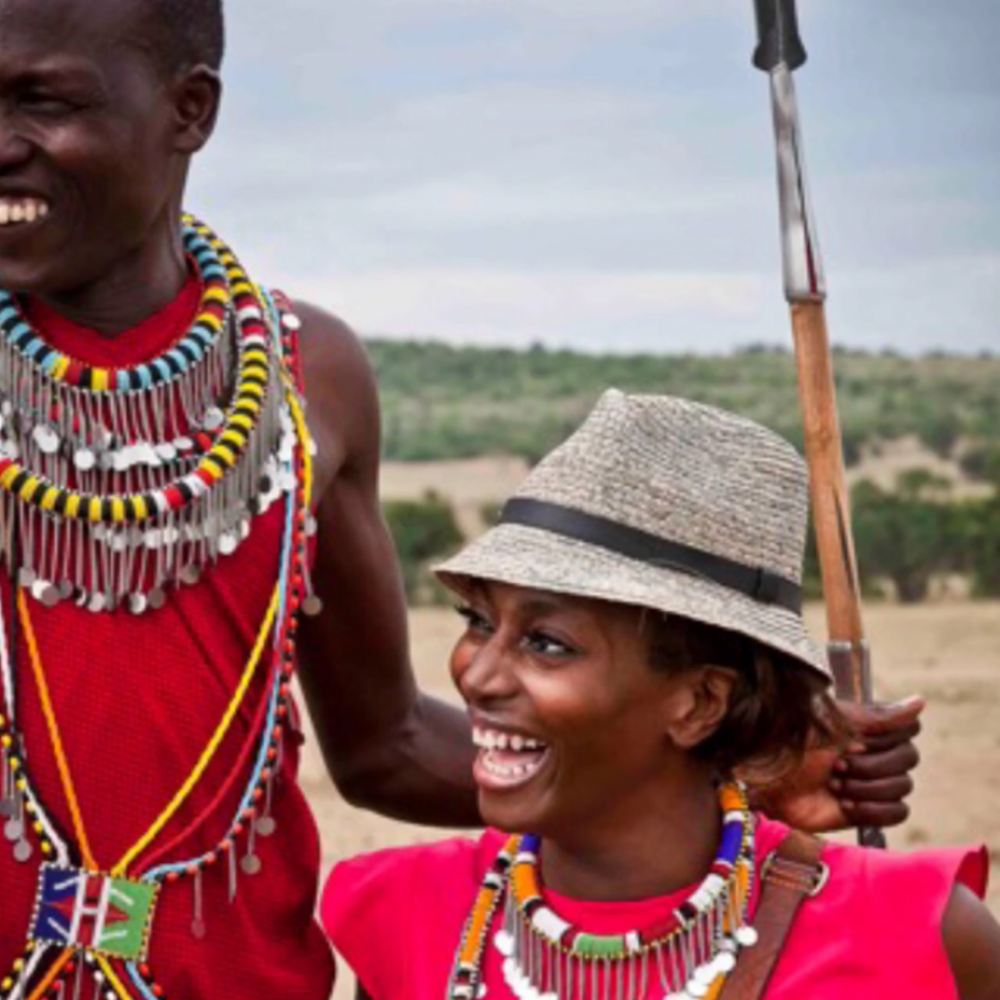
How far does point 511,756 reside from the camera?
373 centimetres

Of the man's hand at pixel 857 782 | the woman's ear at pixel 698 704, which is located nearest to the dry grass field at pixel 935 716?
the man's hand at pixel 857 782

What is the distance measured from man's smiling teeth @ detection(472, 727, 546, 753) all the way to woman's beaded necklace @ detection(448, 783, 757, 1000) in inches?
9.2

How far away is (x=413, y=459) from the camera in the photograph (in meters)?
47.7

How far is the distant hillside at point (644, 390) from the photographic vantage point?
47.1m

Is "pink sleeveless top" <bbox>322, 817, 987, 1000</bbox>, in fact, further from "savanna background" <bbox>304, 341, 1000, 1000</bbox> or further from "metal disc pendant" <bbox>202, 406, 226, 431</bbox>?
"savanna background" <bbox>304, 341, 1000, 1000</bbox>

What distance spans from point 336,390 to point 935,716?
15.2 m

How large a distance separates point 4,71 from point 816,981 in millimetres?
1622

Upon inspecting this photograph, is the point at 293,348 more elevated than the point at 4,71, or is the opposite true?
the point at 4,71

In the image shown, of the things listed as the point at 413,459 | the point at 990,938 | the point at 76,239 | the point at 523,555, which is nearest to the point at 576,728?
the point at 523,555

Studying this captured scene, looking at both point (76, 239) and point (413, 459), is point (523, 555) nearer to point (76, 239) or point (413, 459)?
point (76, 239)

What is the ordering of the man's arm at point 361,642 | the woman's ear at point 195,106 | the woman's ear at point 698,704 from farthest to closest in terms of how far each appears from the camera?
the man's arm at point 361,642 → the woman's ear at point 195,106 → the woman's ear at point 698,704

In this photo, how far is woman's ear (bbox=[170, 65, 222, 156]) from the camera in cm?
391

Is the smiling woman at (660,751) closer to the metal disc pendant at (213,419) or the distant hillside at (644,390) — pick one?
the metal disc pendant at (213,419)

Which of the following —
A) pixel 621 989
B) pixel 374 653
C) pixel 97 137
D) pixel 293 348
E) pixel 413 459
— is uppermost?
pixel 97 137
